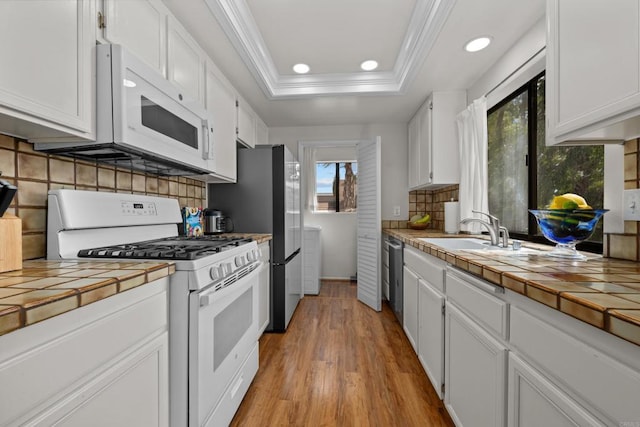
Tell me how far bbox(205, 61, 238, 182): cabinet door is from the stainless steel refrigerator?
18cm

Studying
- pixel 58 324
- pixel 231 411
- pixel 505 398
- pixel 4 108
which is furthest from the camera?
pixel 231 411

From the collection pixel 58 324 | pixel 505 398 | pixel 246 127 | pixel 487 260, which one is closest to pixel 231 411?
pixel 58 324

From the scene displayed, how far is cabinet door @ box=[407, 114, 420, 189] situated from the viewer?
10.6ft

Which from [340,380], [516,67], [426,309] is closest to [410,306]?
[426,309]

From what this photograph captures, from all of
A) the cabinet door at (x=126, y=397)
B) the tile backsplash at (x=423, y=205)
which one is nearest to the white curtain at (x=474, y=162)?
the tile backsplash at (x=423, y=205)

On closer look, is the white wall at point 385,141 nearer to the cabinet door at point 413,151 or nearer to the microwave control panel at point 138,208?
the cabinet door at point 413,151

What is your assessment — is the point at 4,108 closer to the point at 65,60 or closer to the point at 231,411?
the point at 65,60

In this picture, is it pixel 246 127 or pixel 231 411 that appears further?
pixel 246 127

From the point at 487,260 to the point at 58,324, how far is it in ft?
4.51

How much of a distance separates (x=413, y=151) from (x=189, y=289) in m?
3.01

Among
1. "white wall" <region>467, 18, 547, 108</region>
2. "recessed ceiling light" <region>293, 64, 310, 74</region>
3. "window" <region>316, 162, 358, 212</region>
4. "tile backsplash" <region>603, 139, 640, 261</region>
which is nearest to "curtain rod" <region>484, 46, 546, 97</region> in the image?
"white wall" <region>467, 18, 547, 108</region>

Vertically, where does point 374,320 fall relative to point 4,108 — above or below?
below

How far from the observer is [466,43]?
195 centimetres

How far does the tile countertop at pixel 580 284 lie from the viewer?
551 millimetres
